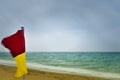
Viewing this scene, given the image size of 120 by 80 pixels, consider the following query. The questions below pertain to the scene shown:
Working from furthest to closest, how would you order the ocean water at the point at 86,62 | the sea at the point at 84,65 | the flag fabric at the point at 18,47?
1. the ocean water at the point at 86,62
2. the sea at the point at 84,65
3. the flag fabric at the point at 18,47

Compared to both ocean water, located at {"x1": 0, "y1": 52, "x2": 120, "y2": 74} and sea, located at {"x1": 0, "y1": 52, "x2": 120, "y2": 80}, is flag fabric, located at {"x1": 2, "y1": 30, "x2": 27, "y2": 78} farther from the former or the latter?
ocean water, located at {"x1": 0, "y1": 52, "x2": 120, "y2": 74}

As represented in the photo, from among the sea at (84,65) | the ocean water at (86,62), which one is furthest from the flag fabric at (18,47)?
the ocean water at (86,62)

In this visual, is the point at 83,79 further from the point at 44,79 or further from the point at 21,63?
the point at 21,63

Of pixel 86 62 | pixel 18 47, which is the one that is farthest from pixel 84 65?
pixel 18 47

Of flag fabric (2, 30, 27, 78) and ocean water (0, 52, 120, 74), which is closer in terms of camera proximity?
flag fabric (2, 30, 27, 78)

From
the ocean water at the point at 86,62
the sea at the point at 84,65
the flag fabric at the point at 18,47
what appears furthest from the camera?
the ocean water at the point at 86,62

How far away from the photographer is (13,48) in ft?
20.9

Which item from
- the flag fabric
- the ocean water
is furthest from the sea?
the flag fabric

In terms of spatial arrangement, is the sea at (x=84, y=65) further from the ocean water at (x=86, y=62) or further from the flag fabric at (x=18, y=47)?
the flag fabric at (x=18, y=47)

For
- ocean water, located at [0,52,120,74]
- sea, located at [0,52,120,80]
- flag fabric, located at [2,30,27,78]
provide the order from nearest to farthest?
flag fabric, located at [2,30,27,78], sea, located at [0,52,120,80], ocean water, located at [0,52,120,74]

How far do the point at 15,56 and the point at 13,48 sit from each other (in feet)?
0.60

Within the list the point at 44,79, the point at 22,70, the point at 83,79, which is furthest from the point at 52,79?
the point at 22,70

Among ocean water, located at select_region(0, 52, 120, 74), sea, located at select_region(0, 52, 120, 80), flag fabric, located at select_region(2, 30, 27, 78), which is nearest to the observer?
flag fabric, located at select_region(2, 30, 27, 78)

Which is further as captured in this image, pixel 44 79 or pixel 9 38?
pixel 44 79
